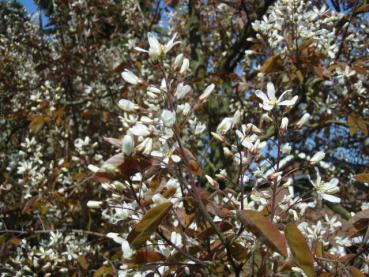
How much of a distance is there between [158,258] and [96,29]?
3751mm

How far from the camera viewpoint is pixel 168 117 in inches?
44.2

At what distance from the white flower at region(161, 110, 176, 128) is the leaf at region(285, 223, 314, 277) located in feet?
1.18

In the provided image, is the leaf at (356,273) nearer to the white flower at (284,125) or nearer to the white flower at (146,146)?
the white flower at (284,125)

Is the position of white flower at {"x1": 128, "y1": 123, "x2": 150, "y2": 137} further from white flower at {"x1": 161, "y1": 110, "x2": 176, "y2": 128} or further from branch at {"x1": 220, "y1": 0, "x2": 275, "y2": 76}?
branch at {"x1": 220, "y1": 0, "x2": 275, "y2": 76}

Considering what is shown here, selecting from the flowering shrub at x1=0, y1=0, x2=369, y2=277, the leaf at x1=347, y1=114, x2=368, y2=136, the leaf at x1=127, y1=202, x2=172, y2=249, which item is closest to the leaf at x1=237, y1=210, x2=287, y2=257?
the flowering shrub at x1=0, y1=0, x2=369, y2=277

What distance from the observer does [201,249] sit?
1291mm

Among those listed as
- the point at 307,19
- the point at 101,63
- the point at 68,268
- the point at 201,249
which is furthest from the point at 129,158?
the point at 101,63

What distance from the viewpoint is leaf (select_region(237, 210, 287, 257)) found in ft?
3.18

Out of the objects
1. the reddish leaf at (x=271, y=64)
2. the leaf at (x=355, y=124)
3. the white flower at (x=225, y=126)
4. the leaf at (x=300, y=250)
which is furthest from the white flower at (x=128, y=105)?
the leaf at (x=355, y=124)

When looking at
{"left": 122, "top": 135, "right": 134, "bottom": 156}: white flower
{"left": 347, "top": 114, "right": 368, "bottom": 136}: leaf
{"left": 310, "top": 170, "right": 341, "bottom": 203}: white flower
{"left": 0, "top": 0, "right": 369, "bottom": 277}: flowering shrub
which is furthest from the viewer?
{"left": 347, "top": 114, "right": 368, "bottom": 136}: leaf

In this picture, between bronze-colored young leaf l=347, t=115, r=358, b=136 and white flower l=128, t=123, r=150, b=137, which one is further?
bronze-colored young leaf l=347, t=115, r=358, b=136

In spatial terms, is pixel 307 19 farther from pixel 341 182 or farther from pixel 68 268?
pixel 68 268

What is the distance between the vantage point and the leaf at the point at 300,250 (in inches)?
40.1

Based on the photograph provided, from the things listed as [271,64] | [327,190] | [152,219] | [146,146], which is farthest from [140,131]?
[271,64]
